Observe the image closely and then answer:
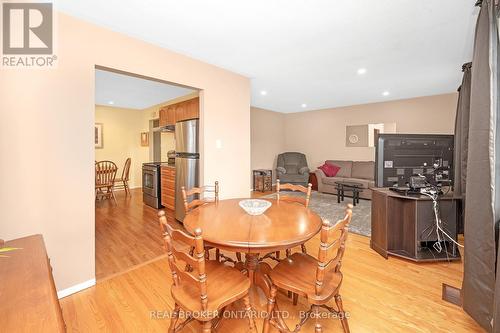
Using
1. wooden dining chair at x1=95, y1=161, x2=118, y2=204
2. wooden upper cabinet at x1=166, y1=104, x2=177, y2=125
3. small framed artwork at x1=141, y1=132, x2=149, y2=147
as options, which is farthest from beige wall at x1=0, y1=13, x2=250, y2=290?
small framed artwork at x1=141, y1=132, x2=149, y2=147

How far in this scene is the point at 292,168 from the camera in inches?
273

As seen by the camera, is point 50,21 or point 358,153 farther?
point 358,153

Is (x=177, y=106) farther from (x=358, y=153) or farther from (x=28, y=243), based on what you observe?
(x=358, y=153)

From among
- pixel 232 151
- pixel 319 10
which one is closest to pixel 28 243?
pixel 232 151

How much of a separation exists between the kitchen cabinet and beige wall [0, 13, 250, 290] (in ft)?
6.78

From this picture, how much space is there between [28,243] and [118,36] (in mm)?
1912

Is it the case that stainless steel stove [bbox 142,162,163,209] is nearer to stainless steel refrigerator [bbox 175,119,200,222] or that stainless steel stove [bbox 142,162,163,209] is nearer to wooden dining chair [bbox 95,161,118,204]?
wooden dining chair [bbox 95,161,118,204]

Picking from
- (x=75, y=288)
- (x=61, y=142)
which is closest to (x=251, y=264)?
(x=75, y=288)

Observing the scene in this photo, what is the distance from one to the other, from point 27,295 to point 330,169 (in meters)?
6.20

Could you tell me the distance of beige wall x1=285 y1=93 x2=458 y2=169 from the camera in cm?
498

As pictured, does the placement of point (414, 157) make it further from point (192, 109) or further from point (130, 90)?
point (130, 90)

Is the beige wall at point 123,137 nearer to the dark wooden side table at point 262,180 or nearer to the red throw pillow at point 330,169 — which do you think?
the dark wooden side table at point 262,180

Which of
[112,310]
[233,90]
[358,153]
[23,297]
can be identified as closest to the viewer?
[23,297]

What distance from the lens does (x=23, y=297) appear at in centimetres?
87
